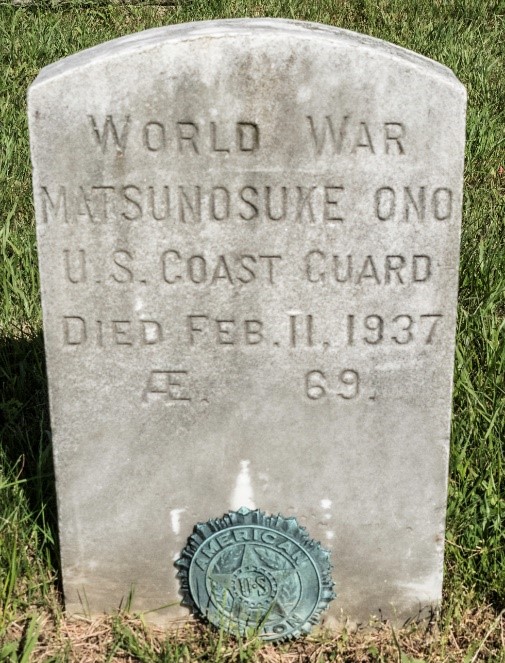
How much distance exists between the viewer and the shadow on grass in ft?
8.38

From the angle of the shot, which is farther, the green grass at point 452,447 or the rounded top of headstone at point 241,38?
the green grass at point 452,447

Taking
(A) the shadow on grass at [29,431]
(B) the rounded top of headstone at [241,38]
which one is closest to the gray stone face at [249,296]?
(B) the rounded top of headstone at [241,38]

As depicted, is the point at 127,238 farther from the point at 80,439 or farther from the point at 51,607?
the point at 51,607

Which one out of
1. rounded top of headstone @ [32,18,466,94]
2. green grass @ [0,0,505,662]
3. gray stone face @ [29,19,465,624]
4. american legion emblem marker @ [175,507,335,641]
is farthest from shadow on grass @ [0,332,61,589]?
rounded top of headstone @ [32,18,466,94]

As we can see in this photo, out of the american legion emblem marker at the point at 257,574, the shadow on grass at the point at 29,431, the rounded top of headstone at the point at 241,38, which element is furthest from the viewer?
the shadow on grass at the point at 29,431

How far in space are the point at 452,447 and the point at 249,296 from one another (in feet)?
3.20

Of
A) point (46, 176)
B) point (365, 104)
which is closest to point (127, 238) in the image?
point (46, 176)

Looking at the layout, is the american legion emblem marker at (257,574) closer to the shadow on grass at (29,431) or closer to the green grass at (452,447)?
the green grass at (452,447)

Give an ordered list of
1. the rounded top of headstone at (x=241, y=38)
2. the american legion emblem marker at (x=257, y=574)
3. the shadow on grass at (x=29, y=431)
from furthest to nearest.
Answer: the shadow on grass at (x=29, y=431), the american legion emblem marker at (x=257, y=574), the rounded top of headstone at (x=241, y=38)

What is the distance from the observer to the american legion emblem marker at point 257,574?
225cm

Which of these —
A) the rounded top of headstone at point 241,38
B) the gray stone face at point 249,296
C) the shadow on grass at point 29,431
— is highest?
the rounded top of headstone at point 241,38

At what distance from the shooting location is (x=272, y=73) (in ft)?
6.15

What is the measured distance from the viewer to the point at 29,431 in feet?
9.71

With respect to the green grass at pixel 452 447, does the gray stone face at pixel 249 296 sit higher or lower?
higher
